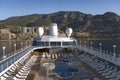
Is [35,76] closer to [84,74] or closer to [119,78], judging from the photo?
[84,74]

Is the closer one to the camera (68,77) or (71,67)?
(68,77)

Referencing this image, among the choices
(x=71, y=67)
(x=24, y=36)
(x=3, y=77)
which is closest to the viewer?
(x=3, y=77)

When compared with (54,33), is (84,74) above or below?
below

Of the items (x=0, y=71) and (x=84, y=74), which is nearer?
(x=0, y=71)

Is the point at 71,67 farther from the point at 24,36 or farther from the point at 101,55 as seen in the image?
the point at 24,36

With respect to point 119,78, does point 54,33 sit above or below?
above

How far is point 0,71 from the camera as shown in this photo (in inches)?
841

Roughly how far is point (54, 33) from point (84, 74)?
27047 mm

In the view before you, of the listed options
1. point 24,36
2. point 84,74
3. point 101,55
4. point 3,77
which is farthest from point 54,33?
point 24,36

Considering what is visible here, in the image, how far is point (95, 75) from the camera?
2564 cm

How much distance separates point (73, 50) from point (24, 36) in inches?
5754

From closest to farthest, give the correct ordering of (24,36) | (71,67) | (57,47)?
(71,67) < (57,47) < (24,36)

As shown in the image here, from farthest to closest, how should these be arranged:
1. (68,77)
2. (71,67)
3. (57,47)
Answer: (57,47), (71,67), (68,77)

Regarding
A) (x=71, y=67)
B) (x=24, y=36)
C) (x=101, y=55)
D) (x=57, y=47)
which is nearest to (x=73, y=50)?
(x=57, y=47)
